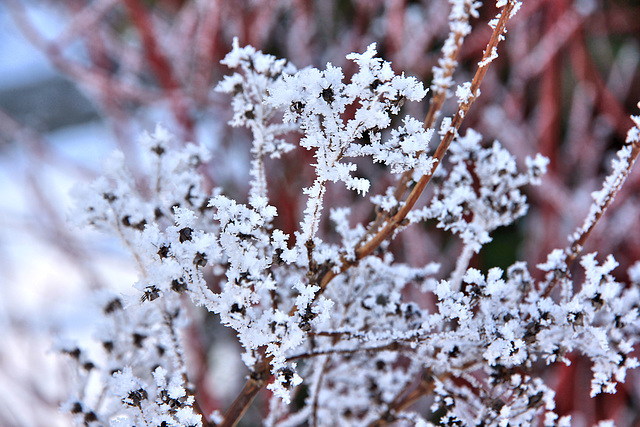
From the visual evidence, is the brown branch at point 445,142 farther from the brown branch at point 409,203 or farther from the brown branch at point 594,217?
the brown branch at point 594,217

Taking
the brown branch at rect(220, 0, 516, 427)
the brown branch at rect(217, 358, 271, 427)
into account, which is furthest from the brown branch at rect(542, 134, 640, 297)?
the brown branch at rect(217, 358, 271, 427)

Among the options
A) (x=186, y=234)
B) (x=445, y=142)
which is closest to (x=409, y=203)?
(x=445, y=142)

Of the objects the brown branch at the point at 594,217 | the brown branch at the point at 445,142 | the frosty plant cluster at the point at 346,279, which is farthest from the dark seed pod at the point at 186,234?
the brown branch at the point at 594,217

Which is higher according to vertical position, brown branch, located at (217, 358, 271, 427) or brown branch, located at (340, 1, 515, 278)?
brown branch, located at (340, 1, 515, 278)

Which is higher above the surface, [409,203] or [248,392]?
Answer: [409,203]

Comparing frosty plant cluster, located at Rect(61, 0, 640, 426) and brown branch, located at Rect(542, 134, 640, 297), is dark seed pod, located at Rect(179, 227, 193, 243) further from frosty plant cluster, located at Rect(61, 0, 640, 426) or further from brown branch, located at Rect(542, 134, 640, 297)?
brown branch, located at Rect(542, 134, 640, 297)

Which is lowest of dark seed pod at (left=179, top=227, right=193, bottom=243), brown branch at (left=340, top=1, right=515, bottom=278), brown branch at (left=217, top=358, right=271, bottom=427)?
brown branch at (left=217, top=358, right=271, bottom=427)

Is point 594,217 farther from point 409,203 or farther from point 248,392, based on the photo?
point 248,392

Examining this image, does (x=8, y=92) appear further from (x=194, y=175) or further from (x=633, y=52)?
(x=633, y=52)
